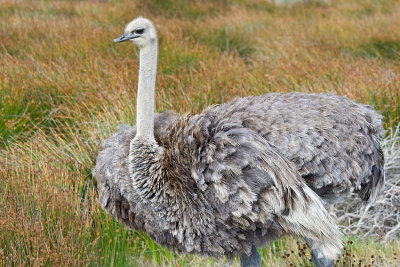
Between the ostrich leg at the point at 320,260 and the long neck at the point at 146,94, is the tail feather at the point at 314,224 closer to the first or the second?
the ostrich leg at the point at 320,260

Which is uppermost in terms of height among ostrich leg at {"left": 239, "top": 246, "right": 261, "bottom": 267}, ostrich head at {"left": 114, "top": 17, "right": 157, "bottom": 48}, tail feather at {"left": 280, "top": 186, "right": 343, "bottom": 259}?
ostrich head at {"left": 114, "top": 17, "right": 157, "bottom": 48}

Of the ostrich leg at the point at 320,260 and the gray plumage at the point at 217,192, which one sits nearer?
the gray plumage at the point at 217,192

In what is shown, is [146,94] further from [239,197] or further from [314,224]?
[314,224]

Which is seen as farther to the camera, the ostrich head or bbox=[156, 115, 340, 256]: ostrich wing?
the ostrich head

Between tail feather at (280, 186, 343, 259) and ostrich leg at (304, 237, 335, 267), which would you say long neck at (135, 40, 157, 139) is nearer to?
tail feather at (280, 186, 343, 259)

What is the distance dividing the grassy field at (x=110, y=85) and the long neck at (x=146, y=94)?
0.62m

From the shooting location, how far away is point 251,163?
8.90 ft

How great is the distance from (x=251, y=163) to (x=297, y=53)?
4536 millimetres

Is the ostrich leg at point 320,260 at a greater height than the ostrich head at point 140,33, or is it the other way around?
the ostrich head at point 140,33

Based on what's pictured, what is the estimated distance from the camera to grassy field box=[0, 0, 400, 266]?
324 centimetres

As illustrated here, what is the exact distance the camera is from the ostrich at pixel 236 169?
8.86ft

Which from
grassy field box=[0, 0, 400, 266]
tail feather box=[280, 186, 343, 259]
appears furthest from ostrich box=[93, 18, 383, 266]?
grassy field box=[0, 0, 400, 266]

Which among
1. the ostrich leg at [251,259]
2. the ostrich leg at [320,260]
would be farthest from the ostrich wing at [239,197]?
the ostrich leg at [320,260]

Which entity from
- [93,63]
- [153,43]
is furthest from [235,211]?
[93,63]
